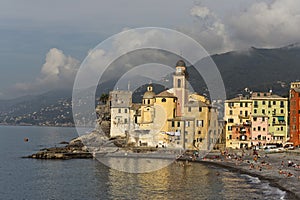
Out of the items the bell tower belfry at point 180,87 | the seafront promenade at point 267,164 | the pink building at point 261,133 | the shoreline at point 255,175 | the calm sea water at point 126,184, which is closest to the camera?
the shoreline at point 255,175

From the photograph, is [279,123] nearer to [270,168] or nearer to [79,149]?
[270,168]

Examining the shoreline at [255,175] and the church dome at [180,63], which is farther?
the church dome at [180,63]

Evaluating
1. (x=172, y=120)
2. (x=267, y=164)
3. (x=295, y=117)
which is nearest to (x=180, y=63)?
(x=172, y=120)

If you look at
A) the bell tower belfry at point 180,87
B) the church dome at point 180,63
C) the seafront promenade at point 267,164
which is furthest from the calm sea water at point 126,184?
the church dome at point 180,63

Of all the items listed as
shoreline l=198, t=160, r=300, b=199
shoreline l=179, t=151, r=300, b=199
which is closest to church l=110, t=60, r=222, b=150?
shoreline l=179, t=151, r=300, b=199

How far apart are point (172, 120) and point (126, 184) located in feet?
152

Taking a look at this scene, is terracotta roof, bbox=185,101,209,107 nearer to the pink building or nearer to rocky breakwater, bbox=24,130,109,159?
the pink building

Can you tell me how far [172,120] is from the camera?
108000 millimetres

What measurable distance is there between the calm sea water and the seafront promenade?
7.39 ft

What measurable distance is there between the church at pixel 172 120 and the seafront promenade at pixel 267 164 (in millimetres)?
7210

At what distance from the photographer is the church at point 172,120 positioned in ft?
351

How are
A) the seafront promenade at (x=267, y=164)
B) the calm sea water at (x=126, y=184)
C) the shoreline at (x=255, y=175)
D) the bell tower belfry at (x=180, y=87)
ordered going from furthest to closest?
the bell tower belfry at (x=180, y=87), the seafront promenade at (x=267, y=164), the calm sea water at (x=126, y=184), the shoreline at (x=255, y=175)

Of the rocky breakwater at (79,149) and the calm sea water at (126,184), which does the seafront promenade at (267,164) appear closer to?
the calm sea water at (126,184)

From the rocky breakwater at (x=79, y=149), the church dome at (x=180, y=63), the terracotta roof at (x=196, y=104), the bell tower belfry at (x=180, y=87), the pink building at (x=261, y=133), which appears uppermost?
the church dome at (x=180, y=63)
